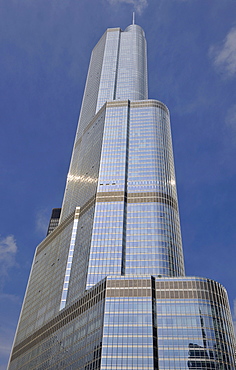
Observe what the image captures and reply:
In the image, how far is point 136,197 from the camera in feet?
477

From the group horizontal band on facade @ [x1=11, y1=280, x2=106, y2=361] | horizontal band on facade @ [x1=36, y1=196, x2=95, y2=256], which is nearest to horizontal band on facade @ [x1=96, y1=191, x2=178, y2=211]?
horizontal band on facade @ [x1=36, y1=196, x2=95, y2=256]

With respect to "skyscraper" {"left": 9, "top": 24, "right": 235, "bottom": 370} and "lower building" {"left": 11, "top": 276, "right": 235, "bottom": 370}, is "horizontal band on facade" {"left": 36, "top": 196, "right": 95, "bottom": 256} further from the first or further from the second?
"lower building" {"left": 11, "top": 276, "right": 235, "bottom": 370}

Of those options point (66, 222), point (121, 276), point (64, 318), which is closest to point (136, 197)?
point (66, 222)

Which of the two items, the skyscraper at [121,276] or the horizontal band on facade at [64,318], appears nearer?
the skyscraper at [121,276]

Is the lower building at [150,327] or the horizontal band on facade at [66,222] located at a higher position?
the horizontal band on facade at [66,222]

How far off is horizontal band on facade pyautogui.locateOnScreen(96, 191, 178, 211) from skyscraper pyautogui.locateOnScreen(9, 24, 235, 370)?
1.34ft

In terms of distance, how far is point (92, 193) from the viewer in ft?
504

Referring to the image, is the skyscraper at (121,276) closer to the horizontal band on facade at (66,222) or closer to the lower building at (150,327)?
the lower building at (150,327)

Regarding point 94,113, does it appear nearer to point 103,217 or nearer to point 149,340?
point 103,217

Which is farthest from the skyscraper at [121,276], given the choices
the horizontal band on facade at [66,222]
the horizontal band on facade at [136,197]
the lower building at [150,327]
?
the horizontal band on facade at [66,222]

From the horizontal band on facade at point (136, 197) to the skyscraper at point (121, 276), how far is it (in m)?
0.41

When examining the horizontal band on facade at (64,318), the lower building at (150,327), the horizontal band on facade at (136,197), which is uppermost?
the horizontal band on facade at (136,197)

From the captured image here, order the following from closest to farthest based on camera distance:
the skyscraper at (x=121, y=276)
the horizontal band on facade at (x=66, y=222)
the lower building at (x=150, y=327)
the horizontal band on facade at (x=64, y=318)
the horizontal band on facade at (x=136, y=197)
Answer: the lower building at (x=150, y=327), the skyscraper at (x=121, y=276), the horizontal band on facade at (x=64, y=318), the horizontal band on facade at (x=136, y=197), the horizontal band on facade at (x=66, y=222)

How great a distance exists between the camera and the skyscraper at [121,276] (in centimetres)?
9844
